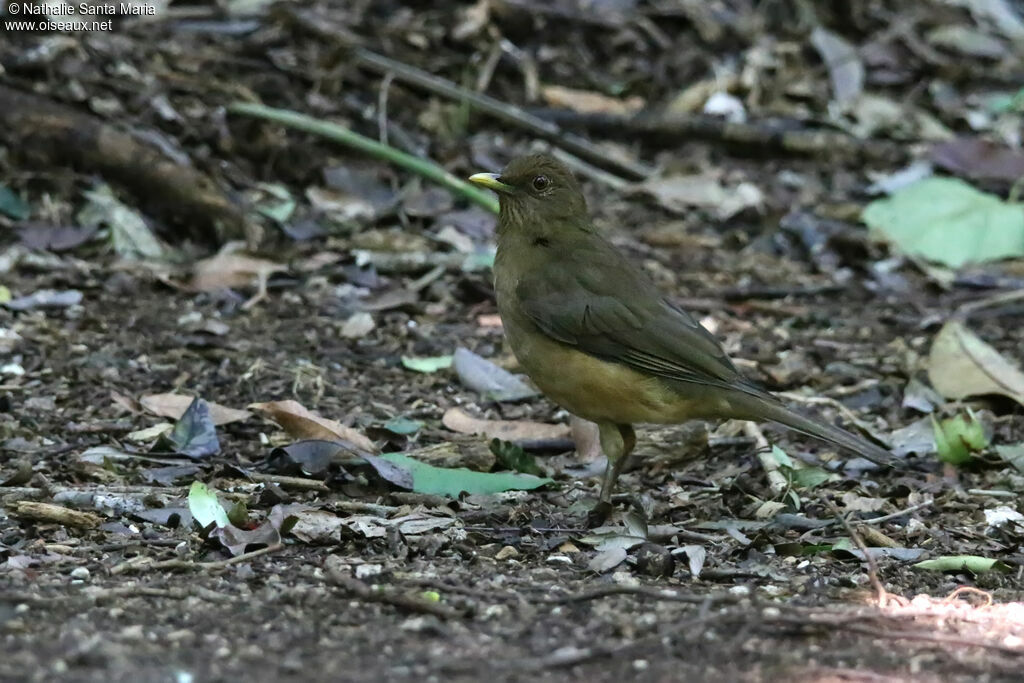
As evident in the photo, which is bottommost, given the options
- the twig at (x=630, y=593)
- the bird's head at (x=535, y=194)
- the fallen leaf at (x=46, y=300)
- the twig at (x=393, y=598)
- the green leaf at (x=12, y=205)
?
the fallen leaf at (x=46, y=300)

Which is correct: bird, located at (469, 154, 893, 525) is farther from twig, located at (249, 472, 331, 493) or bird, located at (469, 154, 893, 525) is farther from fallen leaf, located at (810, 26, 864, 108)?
fallen leaf, located at (810, 26, 864, 108)

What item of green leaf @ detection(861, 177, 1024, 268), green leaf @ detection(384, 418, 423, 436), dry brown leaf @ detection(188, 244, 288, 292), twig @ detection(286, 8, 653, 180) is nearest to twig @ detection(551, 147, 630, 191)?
twig @ detection(286, 8, 653, 180)

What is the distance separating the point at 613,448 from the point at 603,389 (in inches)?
9.2

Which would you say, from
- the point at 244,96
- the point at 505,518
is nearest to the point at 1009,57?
the point at 244,96

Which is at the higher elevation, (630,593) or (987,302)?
(630,593)

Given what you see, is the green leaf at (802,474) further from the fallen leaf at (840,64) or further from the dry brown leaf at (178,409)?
the fallen leaf at (840,64)

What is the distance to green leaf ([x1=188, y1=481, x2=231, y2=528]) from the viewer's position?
4570mm

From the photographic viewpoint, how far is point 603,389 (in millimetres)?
5441

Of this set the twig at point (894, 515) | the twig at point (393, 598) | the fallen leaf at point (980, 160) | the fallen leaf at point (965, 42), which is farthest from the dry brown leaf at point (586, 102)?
the twig at point (393, 598)

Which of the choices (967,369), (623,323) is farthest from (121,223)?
(967,369)

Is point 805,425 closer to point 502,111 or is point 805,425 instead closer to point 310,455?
point 310,455

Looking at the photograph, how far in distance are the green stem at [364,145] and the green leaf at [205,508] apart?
3.82 m

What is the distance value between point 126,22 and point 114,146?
185cm

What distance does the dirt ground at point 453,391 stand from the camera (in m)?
3.81
